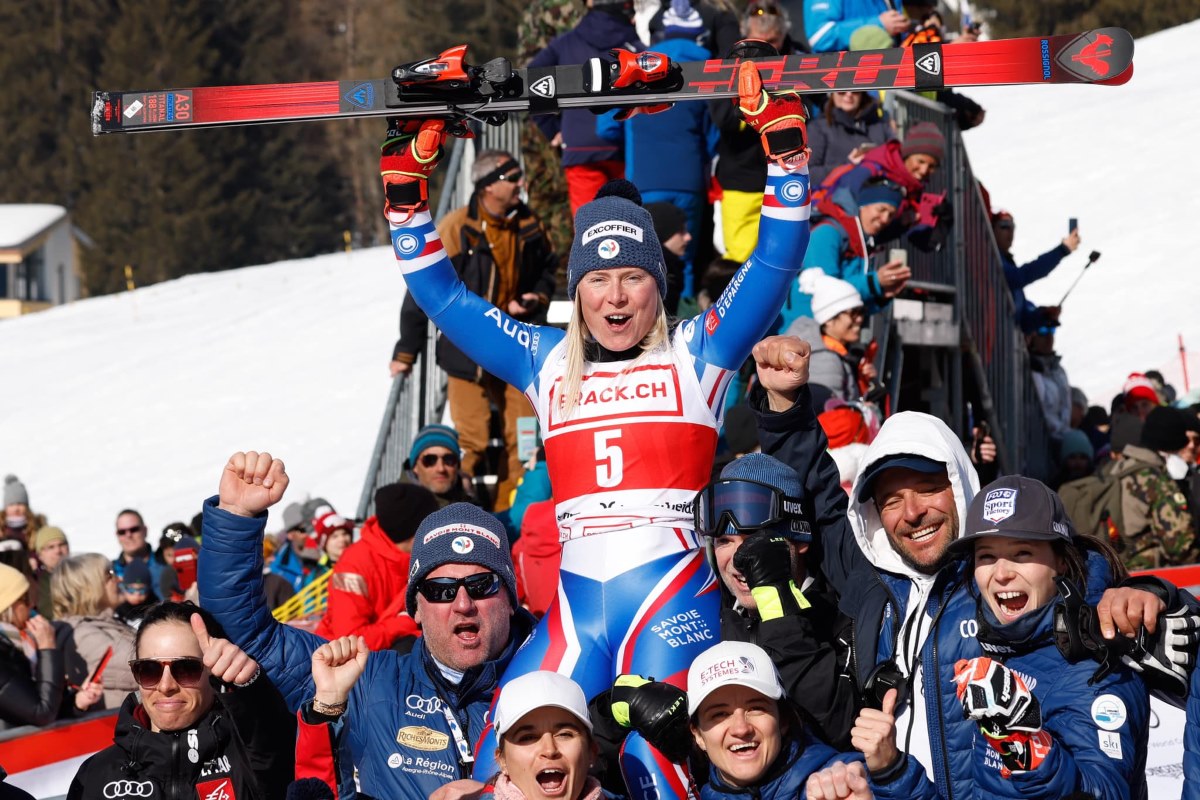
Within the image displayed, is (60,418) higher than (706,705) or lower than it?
lower

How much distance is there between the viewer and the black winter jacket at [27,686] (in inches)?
237

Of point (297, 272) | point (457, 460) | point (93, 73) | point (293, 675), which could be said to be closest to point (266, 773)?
point (293, 675)

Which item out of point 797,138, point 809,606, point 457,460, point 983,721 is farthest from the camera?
point 457,460

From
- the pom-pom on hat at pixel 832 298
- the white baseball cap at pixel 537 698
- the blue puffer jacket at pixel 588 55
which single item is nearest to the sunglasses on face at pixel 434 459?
the pom-pom on hat at pixel 832 298

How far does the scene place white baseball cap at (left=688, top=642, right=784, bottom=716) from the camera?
3998 millimetres

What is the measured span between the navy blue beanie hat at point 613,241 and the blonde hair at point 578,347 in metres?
0.11

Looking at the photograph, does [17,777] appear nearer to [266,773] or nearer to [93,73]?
[266,773]

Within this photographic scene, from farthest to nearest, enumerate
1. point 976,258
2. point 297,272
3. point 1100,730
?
point 297,272, point 976,258, point 1100,730

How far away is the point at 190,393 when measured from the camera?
2461cm

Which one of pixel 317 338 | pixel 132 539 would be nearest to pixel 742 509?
pixel 132 539

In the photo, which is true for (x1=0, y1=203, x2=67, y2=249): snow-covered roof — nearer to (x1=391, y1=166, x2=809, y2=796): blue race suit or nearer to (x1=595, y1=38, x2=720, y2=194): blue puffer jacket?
(x1=595, y1=38, x2=720, y2=194): blue puffer jacket

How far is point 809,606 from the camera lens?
448cm

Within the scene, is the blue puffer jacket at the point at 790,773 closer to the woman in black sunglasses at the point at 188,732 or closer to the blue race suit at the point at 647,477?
the blue race suit at the point at 647,477

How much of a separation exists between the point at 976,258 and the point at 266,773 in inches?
317
